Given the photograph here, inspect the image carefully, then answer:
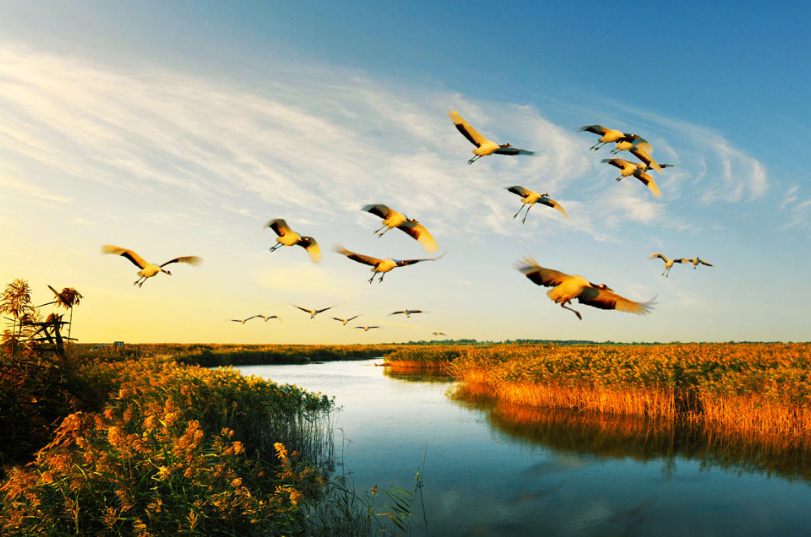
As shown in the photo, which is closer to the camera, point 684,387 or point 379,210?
point 379,210

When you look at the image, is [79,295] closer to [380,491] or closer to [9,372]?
[9,372]

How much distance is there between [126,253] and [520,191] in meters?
8.34

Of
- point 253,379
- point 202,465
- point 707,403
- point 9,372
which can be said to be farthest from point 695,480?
point 9,372

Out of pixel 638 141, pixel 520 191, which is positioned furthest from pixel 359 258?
pixel 638 141

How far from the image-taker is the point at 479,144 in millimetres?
10219

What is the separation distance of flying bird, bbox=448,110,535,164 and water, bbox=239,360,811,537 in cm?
783

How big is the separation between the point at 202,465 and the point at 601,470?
41.9ft

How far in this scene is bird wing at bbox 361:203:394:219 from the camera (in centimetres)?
998

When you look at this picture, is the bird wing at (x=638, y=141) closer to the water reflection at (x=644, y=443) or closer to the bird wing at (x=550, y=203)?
the bird wing at (x=550, y=203)

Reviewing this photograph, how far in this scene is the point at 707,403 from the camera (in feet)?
64.3

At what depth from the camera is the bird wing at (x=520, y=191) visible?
34.9 ft

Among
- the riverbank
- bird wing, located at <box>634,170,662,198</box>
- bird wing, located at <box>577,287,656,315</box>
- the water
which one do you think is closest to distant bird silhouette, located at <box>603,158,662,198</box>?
bird wing, located at <box>634,170,662,198</box>

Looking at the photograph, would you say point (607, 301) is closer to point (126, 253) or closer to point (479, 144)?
point (479, 144)

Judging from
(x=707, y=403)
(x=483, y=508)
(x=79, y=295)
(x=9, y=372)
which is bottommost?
(x=483, y=508)
